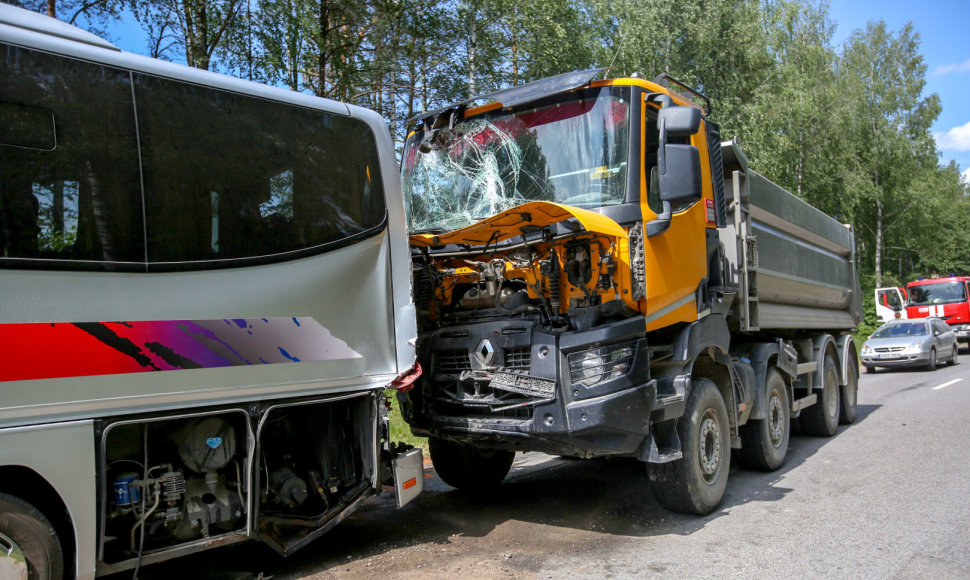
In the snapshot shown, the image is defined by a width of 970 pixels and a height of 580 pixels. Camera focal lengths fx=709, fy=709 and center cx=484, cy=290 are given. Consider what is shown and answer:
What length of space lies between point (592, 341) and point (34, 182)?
3.25m

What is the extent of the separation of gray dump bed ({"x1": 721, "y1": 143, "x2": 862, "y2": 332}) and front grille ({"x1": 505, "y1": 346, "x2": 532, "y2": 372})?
8.19ft

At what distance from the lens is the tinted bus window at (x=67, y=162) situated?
3143 millimetres

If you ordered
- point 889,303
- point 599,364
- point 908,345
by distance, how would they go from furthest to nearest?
point 889,303, point 908,345, point 599,364

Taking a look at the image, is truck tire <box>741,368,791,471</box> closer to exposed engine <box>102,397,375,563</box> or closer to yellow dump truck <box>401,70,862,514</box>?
yellow dump truck <box>401,70,862,514</box>

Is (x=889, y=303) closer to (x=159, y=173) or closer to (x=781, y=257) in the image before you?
(x=781, y=257)

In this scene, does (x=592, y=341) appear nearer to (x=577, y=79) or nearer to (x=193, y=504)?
(x=577, y=79)

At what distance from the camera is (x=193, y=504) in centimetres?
382

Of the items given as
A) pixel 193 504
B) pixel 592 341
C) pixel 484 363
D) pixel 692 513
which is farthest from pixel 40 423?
pixel 692 513

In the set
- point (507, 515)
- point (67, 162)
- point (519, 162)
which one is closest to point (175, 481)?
point (67, 162)

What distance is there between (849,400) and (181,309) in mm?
9835

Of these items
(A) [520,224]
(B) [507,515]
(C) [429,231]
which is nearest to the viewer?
(A) [520,224]

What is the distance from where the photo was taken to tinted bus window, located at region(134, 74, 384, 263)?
12.0 feet

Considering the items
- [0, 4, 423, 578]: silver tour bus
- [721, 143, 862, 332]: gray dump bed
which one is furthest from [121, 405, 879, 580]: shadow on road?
[721, 143, 862, 332]: gray dump bed

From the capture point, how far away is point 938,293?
25234mm
